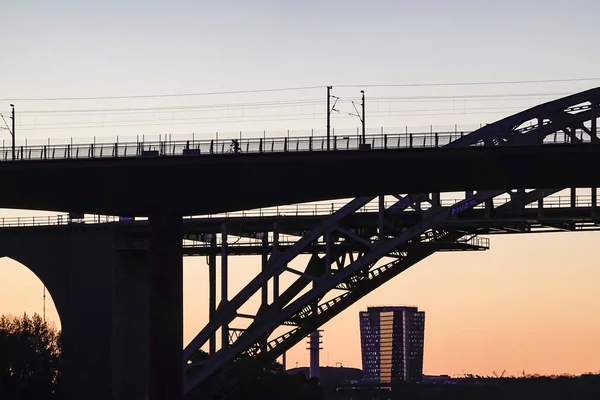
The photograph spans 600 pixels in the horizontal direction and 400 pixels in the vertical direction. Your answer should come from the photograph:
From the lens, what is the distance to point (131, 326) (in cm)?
13600

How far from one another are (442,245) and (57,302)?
1281 inches

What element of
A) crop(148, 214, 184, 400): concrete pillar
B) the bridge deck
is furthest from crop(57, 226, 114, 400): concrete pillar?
crop(148, 214, 184, 400): concrete pillar

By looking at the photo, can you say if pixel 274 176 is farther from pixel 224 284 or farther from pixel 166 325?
pixel 224 284

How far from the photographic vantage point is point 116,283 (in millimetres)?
134750

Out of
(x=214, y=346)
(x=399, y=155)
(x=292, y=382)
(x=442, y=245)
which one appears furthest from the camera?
(x=292, y=382)

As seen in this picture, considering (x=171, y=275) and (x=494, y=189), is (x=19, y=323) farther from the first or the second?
(x=494, y=189)

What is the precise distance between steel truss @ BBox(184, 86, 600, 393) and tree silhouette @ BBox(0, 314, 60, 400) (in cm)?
1532

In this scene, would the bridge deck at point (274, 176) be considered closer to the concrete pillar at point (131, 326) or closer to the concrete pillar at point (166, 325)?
the concrete pillar at point (166, 325)

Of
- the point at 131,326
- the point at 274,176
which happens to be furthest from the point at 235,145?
the point at 131,326

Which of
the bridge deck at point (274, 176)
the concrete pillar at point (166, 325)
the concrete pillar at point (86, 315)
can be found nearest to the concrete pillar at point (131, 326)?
the concrete pillar at point (86, 315)

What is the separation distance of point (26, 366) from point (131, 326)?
533 inches

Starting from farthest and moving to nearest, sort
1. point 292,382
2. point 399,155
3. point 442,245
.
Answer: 1. point 292,382
2. point 442,245
3. point 399,155

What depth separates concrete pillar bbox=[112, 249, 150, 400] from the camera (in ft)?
442

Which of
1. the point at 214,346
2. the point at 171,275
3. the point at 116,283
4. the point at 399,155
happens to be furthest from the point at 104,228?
the point at 399,155
